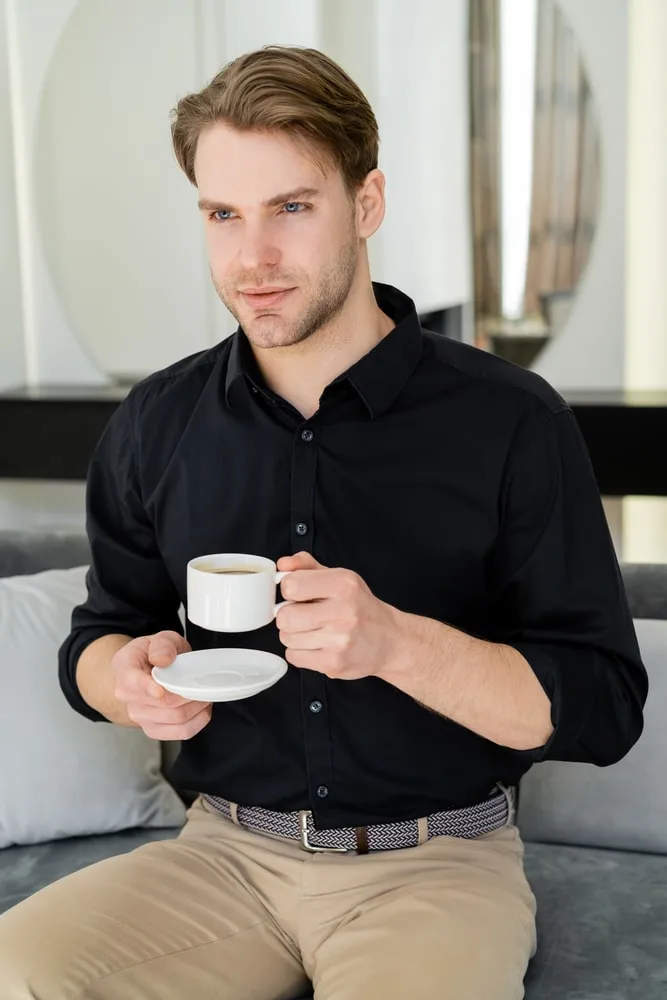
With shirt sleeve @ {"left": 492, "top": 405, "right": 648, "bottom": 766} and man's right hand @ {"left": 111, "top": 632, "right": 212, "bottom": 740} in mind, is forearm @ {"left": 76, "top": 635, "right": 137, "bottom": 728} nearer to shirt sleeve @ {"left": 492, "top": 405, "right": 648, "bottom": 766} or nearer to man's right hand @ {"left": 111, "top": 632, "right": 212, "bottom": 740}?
man's right hand @ {"left": 111, "top": 632, "right": 212, "bottom": 740}

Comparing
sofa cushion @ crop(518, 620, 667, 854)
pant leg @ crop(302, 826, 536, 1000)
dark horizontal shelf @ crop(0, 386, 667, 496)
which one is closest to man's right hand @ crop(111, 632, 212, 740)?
pant leg @ crop(302, 826, 536, 1000)

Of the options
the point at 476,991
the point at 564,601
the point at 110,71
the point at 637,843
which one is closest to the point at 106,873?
the point at 476,991

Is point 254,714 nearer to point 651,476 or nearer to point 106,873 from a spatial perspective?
point 106,873

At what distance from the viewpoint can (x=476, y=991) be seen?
1.33 m

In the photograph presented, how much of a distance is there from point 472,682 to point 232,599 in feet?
1.01

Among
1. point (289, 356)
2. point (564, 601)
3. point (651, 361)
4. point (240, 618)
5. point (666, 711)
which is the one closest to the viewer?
point (240, 618)

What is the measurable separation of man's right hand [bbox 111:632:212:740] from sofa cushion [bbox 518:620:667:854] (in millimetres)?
708

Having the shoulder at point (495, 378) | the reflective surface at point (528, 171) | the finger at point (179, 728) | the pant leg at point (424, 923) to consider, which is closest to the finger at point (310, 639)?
the finger at point (179, 728)

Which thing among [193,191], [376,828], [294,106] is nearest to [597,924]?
[376,828]

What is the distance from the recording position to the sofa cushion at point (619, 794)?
191 centimetres

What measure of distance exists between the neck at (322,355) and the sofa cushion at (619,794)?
65 centimetres

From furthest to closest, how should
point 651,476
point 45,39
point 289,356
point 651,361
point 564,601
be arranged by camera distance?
point 45,39
point 651,361
point 651,476
point 289,356
point 564,601

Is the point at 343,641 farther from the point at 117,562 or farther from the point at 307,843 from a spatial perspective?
the point at 117,562

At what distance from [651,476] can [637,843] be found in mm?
829
